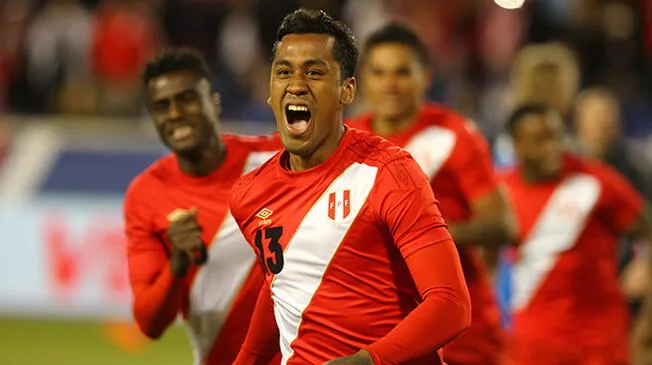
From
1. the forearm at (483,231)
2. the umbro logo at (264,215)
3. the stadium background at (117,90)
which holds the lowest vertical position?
the stadium background at (117,90)

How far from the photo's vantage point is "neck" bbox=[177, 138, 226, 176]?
18.5 feet

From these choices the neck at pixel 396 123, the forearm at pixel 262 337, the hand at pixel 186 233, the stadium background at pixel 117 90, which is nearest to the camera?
the forearm at pixel 262 337

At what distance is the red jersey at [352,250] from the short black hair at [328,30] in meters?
0.24

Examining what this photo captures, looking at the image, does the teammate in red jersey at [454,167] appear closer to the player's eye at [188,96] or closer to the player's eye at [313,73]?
the player's eye at [188,96]

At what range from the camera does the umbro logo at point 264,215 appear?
4.27m

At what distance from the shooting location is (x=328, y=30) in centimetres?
412

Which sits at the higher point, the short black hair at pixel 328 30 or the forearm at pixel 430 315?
the short black hair at pixel 328 30

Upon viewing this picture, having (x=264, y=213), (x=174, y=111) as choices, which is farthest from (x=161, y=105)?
(x=264, y=213)

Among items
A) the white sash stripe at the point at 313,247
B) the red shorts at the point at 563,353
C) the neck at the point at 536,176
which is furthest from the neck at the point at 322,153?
the neck at the point at 536,176

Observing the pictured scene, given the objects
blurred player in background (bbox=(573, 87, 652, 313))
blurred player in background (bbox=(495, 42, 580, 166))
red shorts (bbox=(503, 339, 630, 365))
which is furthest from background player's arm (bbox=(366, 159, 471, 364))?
blurred player in background (bbox=(573, 87, 652, 313))

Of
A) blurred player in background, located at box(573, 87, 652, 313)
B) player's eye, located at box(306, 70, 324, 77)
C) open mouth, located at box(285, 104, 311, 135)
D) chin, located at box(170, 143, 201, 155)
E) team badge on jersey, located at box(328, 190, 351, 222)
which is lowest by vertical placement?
blurred player in background, located at box(573, 87, 652, 313)

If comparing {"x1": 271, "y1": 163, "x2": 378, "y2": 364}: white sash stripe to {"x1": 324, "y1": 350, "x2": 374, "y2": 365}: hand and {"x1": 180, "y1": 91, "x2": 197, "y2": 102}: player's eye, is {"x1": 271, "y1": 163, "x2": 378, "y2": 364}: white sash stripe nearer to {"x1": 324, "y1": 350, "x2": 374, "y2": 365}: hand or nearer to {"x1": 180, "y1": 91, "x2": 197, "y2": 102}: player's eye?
{"x1": 324, "y1": 350, "x2": 374, "y2": 365}: hand

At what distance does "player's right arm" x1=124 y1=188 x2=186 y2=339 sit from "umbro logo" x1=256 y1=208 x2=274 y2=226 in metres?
1.13

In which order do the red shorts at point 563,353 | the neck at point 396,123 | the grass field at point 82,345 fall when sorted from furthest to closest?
the grass field at point 82,345 → the red shorts at point 563,353 → the neck at point 396,123
